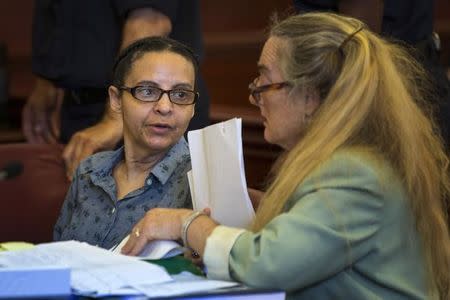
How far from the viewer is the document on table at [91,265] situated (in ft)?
4.48

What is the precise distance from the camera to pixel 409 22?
274 cm

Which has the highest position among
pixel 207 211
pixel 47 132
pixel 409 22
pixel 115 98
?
pixel 409 22

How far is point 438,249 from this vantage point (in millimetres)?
1617

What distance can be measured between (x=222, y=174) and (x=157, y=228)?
0.16m

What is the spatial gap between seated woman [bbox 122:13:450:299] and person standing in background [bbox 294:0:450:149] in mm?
915

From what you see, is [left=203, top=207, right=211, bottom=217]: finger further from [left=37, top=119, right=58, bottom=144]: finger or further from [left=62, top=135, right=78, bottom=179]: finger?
[left=37, top=119, right=58, bottom=144]: finger

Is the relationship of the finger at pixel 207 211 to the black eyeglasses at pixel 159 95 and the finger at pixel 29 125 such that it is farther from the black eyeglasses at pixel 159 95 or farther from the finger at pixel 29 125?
the finger at pixel 29 125

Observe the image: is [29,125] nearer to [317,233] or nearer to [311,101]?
[311,101]

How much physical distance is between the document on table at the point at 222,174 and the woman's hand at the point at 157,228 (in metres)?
0.09

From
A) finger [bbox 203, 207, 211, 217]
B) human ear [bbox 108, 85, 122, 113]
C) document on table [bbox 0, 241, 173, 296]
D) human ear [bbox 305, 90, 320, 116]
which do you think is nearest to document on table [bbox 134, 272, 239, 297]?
document on table [bbox 0, 241, 173, 296]

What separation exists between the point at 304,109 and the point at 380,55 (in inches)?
6.4

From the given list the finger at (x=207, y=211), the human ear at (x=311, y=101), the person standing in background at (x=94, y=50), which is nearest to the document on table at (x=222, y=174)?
the finger at (x=207, y=211)

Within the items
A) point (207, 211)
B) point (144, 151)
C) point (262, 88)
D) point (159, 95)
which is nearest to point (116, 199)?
point (144, 151)

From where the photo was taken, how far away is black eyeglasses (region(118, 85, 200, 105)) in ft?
6.89
